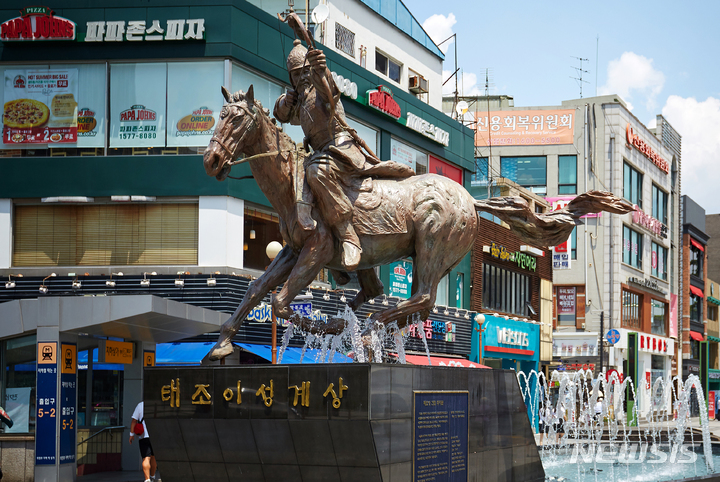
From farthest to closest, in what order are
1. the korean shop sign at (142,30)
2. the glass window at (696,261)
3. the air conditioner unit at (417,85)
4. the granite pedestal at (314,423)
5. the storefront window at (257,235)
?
the glass window at (696,261), the air conditioner unit at (417,85), the storefront window at (257,235), the korean shop sign at (142,30), the granite pedestal at (314,423)

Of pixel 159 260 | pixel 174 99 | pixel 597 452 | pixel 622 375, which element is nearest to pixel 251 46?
pixel 174 99

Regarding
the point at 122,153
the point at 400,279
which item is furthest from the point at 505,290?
the point at 122,153

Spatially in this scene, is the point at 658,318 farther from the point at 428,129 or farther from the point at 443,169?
the point at 428,129

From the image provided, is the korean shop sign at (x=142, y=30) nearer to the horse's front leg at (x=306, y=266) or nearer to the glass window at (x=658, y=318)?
the horse's front leg at (x=306, y=266)

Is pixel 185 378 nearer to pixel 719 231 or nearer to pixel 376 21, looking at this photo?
pixel 376 21

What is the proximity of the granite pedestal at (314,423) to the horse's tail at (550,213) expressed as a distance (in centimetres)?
167

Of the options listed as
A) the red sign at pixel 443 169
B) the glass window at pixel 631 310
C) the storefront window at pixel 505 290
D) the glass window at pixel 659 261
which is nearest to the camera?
the red sign at pixel 443 169

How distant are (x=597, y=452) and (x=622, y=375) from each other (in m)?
31.0

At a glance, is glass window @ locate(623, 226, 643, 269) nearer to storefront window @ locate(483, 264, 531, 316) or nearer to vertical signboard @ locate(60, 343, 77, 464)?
storefront window @ locate(483, 264, 531, 316)

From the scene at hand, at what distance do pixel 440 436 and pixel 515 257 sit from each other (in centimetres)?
2910

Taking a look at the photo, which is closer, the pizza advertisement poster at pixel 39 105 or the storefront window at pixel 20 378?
the storefront window at pixel 20 378

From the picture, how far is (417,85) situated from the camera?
31.0 m

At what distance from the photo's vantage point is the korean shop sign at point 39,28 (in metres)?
21.3

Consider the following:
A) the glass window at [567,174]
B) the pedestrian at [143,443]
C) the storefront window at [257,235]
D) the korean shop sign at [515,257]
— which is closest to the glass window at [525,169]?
the glass window at [567,174]
